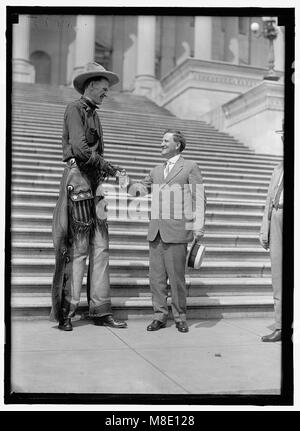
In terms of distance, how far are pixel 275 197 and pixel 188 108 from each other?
13127mm

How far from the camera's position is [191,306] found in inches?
212

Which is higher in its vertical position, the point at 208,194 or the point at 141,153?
the point at 141,153

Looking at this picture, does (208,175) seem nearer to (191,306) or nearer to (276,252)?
(191,306)

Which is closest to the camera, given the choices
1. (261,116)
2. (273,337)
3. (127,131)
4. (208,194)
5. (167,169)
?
(273,337)

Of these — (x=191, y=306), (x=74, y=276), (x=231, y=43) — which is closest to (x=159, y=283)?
(x=191, y=306)

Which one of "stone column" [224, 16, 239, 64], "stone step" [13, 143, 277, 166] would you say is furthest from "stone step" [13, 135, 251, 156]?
"stone column" [224, 16, 239, 64]

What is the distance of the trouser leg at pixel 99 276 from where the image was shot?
15.9 ft

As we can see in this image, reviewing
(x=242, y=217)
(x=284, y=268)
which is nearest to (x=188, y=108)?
(x=242, y=217)

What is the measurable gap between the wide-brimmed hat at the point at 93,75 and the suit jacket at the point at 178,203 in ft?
3.35

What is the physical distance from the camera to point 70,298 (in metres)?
4.73

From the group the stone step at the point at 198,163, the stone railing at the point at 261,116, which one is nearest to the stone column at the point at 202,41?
the stone railing at the point at 261,116

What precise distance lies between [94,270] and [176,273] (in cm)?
79

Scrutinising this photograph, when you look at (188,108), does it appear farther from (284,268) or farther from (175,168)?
(284,268)

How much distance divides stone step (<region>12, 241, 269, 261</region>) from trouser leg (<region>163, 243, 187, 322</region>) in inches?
63.2
